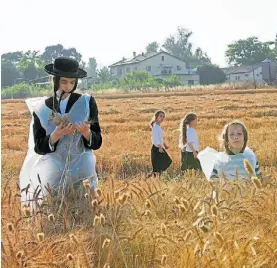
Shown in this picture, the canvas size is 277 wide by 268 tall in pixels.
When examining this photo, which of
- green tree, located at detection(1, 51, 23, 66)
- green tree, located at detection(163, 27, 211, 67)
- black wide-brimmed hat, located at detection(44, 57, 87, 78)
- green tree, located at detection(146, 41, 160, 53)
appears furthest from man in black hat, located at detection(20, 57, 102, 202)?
green tree, located at detection(163, 27, 211, 67)

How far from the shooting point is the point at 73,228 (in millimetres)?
1706

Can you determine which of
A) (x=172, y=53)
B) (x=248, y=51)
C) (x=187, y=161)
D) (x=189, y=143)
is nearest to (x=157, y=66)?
(x=172, y=53)

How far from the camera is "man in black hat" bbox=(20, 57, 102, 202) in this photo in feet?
6.79

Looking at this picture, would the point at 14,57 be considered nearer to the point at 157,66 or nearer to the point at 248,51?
the point at 157,66

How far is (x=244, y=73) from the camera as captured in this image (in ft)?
9.59

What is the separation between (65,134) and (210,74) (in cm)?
107

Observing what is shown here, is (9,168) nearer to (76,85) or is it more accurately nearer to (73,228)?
(76,85)

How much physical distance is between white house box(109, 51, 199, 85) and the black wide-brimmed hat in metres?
0.39

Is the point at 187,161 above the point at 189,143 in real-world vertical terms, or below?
below

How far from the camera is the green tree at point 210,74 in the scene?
2800mm

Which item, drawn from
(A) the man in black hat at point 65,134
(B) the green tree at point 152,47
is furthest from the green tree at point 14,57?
(B) the green tree at point 152,47

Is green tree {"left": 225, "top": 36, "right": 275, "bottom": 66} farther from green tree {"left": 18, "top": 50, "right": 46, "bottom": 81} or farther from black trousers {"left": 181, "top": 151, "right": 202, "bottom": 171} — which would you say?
black trousers {"left": 181, "top": 151, "right": 202, "bottom": 171}

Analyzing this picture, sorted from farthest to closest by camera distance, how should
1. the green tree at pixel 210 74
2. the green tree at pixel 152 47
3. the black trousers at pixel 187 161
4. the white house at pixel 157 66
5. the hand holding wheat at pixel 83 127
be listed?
the black trousers at pixel 187 161
the green tree at pixel 210 74
the white house at pixel 157 66
the green tree at pixel 152 47
the hand holding wheat at pixel 83 127

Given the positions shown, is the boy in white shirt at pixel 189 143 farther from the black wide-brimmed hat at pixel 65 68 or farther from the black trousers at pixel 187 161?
the black wide-brimmed hat at pixel 65 68
